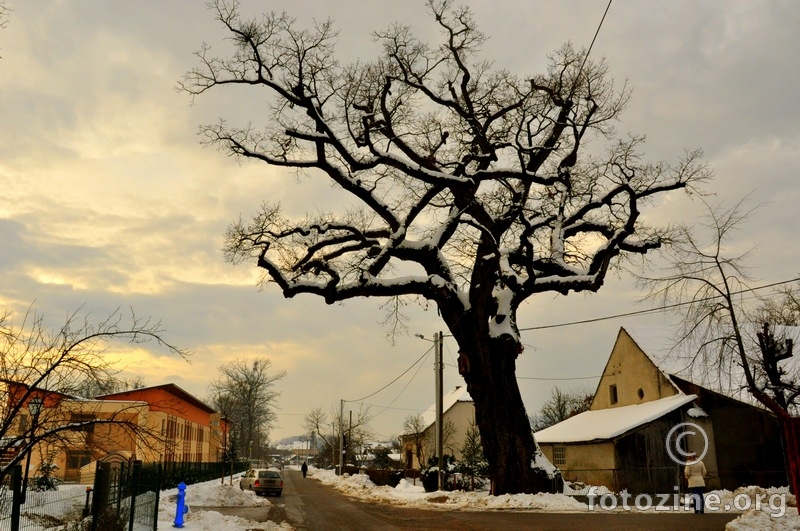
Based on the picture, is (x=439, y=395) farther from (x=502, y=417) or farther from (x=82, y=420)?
(x=82, y=420)

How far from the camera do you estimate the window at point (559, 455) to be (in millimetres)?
34312

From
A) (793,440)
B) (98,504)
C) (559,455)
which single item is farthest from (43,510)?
(559,455)

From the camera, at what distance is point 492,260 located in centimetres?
2102

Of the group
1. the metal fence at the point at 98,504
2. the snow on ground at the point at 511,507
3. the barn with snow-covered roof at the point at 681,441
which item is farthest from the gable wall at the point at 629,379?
the metal fence at the point at 98,504

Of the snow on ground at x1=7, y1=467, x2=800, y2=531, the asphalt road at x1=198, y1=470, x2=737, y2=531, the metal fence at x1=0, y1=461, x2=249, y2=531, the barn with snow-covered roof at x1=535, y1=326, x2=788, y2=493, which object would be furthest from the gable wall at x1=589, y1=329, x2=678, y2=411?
the metal fence at x1=0, y1=461, x2=249, y2=531

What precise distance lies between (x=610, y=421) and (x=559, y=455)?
14.9 feet

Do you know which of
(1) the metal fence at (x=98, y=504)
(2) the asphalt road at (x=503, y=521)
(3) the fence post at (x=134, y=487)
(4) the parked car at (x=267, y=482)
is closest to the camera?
(1) the metal fence at (x=98, y=504)

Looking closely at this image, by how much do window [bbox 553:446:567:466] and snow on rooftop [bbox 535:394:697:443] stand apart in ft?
2.29

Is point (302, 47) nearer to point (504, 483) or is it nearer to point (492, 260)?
point (492, 260)

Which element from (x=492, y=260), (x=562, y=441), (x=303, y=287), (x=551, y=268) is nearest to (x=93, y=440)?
(x=303, y=287)

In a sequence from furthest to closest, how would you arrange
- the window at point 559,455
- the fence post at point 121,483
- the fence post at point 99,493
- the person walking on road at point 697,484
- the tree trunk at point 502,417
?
the window at point 559,455, the tree trunk at point 502,417, the person walking on road at point 697,484, the fence post at point 121,483, the fence post at point 99,493

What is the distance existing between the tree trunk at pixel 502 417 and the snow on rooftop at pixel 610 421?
9714mm

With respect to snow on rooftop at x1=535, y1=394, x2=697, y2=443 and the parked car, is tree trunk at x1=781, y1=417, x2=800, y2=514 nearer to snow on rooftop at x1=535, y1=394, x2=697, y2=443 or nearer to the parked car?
snow on rooftop at x1=535, y1=394, x2=697, y2=443

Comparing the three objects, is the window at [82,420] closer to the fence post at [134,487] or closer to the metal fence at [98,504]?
the metal fence at [98,504]
